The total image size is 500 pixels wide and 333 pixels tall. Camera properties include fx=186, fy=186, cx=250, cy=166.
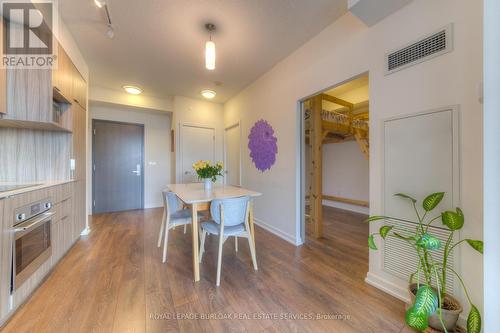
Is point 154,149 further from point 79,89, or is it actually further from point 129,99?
point 79,89

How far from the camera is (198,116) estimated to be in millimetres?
4297

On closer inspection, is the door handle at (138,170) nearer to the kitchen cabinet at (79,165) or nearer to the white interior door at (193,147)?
the white interior door at (193,147)

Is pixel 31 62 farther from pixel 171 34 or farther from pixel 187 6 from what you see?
pixel 187 6

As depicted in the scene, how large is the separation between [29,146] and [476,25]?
397 centimetres

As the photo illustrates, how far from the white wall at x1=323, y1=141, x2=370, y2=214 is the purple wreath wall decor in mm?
2522

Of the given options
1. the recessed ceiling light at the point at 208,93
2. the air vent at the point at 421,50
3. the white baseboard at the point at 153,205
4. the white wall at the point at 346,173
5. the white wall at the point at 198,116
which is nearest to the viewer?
the air vent at the point at 421,50

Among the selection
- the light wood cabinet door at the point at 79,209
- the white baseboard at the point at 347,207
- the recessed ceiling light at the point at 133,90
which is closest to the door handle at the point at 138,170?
the recessed ceiling light at the point at 133,90

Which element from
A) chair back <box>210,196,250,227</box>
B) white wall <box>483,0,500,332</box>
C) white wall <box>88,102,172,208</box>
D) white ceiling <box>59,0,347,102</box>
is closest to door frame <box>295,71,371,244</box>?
white ceiling <box>59,0,347,102</box>

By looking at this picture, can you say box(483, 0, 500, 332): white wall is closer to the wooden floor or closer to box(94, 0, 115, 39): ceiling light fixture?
the wooden floor

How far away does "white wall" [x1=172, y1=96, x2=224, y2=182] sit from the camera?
4051 mm

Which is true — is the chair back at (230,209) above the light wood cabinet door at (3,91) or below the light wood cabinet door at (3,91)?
below

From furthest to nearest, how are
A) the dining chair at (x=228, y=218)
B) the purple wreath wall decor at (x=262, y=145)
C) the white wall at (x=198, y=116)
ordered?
1. the white wall at (x=198, y=116)
2. the purple wreath wall decor at (x=262, y=145)
3. the dining chair at (x=228, y=218)

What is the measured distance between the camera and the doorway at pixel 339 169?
2.66 meters

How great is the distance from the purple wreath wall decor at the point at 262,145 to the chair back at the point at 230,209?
1343mm
